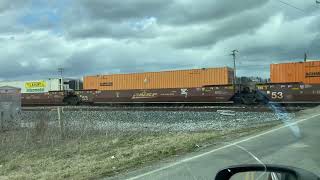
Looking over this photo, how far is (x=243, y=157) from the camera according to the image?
1278 cm

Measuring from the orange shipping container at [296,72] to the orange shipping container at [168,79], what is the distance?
468 centimetres

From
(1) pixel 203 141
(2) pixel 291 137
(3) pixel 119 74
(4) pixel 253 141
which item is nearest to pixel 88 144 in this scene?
(1) pixel 203 141

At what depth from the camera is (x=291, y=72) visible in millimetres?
49688

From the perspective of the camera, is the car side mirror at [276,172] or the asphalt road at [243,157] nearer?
the car side mirror at [276,172]

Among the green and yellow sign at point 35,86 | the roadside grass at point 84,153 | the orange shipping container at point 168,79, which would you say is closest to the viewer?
the roadside grass at point 84,153

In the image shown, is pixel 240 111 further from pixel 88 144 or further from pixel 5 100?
pixel 88 144

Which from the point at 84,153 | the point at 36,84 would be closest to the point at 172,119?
the point at 84,153

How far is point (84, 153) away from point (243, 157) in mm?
5415

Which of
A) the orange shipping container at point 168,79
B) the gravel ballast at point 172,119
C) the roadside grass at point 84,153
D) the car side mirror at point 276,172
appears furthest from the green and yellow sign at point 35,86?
the car side mirror at point 276,172

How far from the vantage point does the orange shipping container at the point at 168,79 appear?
51.1 m

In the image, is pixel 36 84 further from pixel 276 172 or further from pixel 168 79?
pixel 276 172

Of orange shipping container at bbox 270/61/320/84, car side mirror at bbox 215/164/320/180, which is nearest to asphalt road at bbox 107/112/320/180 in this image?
car side mirror at bbox 215/164/320/180

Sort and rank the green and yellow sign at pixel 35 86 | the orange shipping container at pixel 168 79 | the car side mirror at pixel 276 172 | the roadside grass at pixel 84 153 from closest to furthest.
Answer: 1. the car side mirror at pixel 276 172
2. the roadside grass at pixel 84 153
3. the orange shipping container at pixel 168 79
4. the green and yellow sign at pixel 35 86

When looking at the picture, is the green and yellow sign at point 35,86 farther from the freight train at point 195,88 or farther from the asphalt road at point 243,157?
the asphalt road at point 243,157
